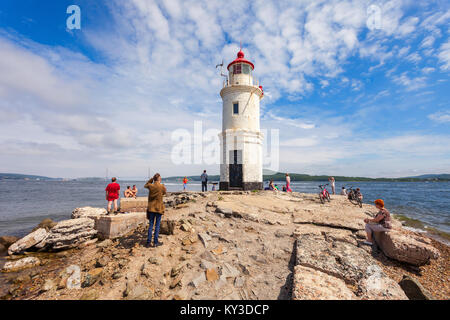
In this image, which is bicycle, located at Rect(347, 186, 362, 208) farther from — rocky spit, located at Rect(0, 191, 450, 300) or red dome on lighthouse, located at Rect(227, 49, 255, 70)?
red dome on lighthouse, located at Rect(227, 49, 255, 70)

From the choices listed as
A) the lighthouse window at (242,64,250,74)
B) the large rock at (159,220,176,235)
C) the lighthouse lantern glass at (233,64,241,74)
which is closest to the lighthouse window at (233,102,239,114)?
the lighthouse lantern glass at (233,64,241,74)

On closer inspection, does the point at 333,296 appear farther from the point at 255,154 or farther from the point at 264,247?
the point at 255,154

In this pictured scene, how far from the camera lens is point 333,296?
3.39 meters

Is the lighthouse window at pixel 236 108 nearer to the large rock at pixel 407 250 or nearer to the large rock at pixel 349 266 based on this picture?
the large rock at pixel 349 266

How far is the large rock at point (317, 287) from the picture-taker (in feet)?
11.0

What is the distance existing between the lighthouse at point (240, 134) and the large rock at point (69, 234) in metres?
10.2

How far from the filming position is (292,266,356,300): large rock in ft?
11.0

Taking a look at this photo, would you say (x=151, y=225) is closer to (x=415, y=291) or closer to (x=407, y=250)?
(x=415, y=291)

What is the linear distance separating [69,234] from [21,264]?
1449mm

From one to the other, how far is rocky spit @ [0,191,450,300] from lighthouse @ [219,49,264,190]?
26.5 ft

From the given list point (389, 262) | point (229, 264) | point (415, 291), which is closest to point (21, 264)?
point (229, 264)

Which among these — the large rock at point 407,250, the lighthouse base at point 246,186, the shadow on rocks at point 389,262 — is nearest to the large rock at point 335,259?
the shadow on rocks at point 389,262
